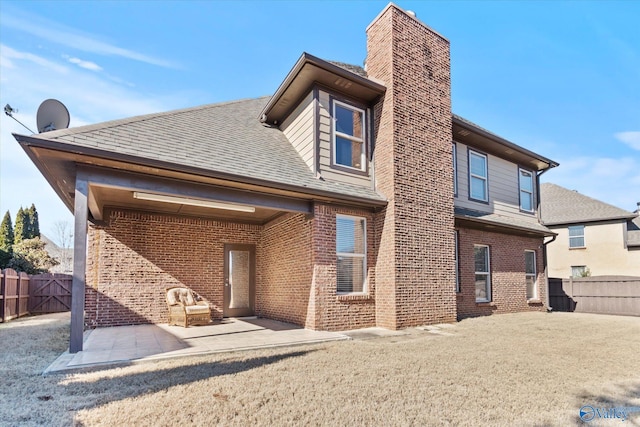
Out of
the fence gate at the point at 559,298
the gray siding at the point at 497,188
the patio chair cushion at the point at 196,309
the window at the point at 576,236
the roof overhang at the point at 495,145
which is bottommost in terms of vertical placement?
the fence gate at the point at 559,298

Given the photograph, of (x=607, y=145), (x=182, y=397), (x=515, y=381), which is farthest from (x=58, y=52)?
(x=607, y=145)

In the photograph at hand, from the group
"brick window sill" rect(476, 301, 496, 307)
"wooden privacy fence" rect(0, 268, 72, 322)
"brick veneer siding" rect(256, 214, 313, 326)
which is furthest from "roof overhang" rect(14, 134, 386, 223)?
"wooden privacy fence" rect(0, 268, 72, 322)

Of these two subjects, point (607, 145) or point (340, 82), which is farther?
point (607, 145)

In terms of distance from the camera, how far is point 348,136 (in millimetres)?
9211

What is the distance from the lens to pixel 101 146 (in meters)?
5.86

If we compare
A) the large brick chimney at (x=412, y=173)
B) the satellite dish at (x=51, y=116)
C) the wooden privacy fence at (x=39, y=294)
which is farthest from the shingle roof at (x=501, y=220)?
the wooden privacy fence at (x=39, y=294)

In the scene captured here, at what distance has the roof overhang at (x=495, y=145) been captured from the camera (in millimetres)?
10914

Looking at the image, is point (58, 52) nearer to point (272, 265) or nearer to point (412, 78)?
point (272, 265)

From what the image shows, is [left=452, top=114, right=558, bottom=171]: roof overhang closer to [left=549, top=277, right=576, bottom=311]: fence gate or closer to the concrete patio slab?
[left=549, top=277, right=576, bottom=311]: fence gate

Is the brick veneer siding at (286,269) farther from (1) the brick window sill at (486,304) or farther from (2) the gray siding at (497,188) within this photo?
(1) the brick window sill at (486,304)

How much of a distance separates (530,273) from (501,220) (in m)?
3.14

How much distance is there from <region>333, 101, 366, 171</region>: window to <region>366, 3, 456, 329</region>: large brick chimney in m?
0.41

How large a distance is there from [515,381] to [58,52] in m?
11.4

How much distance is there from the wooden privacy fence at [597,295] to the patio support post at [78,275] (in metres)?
16.6
